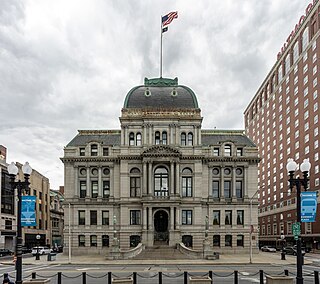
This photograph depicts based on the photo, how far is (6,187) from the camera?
260 ft

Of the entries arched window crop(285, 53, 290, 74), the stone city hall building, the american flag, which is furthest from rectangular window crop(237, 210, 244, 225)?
arched window crop(285, 53, 290, 74)

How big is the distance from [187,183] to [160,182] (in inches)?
184

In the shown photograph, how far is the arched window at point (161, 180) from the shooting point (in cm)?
6850

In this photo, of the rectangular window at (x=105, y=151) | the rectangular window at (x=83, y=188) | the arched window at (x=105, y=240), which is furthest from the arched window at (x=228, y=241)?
the rectangular window at (x=83, y=188)

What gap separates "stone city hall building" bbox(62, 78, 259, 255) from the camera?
223ft

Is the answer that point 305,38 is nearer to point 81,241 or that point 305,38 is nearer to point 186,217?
point 186,217

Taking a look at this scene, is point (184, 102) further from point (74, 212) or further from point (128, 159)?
point (74, 212)

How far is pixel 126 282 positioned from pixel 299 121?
277 feet

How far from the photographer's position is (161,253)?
60.0 m

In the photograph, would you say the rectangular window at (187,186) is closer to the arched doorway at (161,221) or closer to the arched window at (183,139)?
the arched doorway at (161,221)

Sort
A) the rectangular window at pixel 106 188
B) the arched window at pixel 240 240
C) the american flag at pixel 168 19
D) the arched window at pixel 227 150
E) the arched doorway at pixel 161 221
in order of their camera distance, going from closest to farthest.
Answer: the american flag at pixel 168 19, the arched doorway at pixel 161 221, the arched window at pixel 240 240, the rectangular window at pixel 106 188, the arched window at pixel 227 150

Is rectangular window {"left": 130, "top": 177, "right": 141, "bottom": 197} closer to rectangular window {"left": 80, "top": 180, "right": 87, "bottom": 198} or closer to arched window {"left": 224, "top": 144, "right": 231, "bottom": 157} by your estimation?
rectangular window {"left": 80, "top": 180, "right": 87, "bottom": 198}

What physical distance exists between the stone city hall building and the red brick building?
→ 22.7 meters

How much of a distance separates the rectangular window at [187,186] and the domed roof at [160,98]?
12.7 meters
